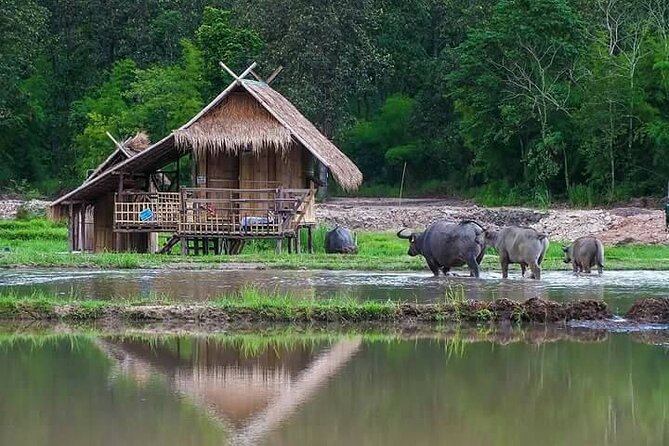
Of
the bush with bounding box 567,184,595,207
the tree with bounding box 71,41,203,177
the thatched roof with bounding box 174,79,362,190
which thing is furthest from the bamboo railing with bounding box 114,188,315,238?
the tree with bounding box 71,41,203,177

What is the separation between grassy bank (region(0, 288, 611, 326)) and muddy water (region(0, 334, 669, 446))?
1.04m

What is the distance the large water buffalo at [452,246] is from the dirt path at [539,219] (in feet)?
26.8

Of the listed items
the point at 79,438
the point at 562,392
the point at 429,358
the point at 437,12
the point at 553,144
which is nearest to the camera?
the point at 79,438

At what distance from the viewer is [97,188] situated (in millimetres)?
26859

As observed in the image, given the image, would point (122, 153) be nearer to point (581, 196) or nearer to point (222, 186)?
point (222, 186)

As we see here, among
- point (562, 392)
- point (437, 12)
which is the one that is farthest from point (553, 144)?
point (562, 392)

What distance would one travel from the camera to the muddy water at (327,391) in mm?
8938

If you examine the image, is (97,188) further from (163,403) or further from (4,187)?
(4,187)

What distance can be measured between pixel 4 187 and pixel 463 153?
61.1 feet

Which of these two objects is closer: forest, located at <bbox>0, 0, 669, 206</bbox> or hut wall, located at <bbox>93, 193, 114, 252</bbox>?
hut wall, located at <bbox>93, 193, 114, 252</bbox>

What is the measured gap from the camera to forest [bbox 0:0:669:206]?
3969cm

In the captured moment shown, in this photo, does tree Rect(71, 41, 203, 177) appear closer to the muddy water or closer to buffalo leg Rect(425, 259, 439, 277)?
buffalo leg Rect(425, 259, 439, 277)

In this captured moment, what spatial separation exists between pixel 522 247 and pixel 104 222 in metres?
11.9

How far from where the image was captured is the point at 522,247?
1944cm
